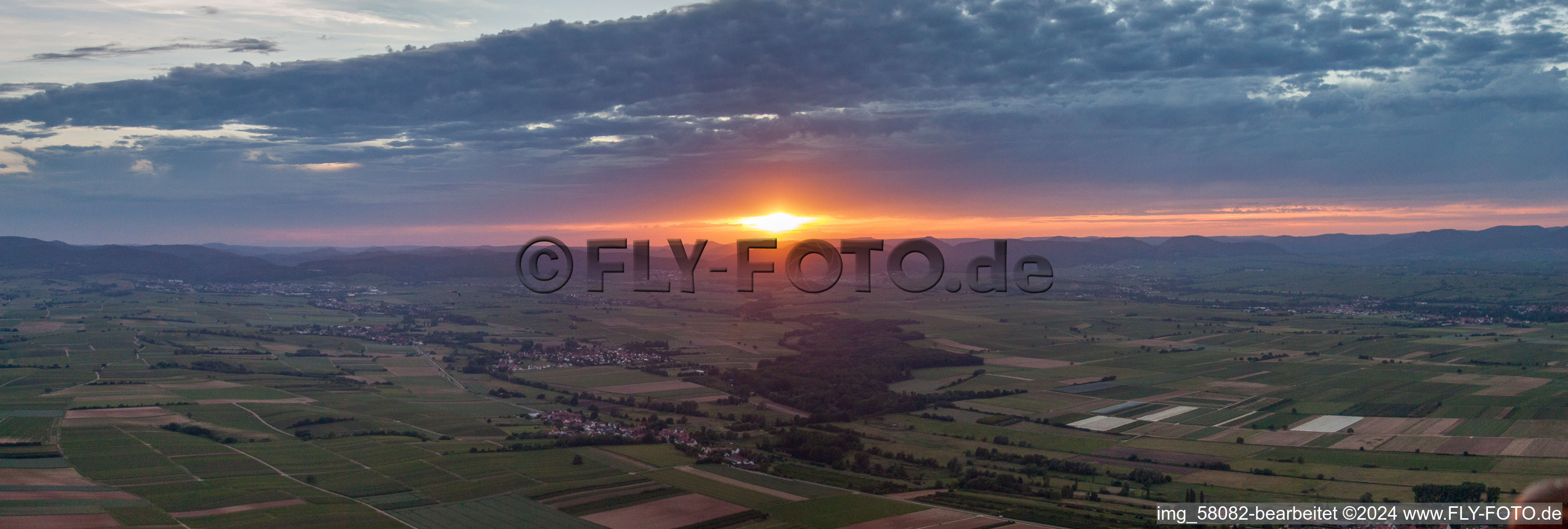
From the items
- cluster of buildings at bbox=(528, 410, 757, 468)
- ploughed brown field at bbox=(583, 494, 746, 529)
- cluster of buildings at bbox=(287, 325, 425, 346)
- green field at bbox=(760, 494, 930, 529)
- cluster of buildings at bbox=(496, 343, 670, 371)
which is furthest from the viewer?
cluster of buildings at bbox=(287, 325, 425, 346)

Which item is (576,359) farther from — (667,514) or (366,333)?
(667,514)

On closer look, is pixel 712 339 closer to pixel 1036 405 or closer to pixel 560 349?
pixel 560 349

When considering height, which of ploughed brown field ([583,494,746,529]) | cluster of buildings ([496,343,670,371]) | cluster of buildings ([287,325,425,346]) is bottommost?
ploughed brown field ([583,494,746,529])

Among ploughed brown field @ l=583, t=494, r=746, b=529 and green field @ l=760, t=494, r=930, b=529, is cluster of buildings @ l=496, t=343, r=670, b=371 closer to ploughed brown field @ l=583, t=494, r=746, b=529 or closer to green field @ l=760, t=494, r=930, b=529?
ploughed brown field @ l=583, t=494, r=746, b=529

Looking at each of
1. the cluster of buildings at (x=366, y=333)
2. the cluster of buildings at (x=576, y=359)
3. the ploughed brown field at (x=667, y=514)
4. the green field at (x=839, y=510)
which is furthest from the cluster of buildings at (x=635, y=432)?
the cluster of buildings at (x=366, y=333)

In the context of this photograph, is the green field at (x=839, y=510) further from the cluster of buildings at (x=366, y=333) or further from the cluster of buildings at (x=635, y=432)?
the cluster of buildings at (x=366, y=333)

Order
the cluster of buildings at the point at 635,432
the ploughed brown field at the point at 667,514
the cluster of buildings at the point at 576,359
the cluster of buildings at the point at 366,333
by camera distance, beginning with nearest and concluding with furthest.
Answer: the ploughed brown field at the point at 667,514 < the cluster of buildings at the point at 635,432 < the cluster of buildings at the point at 576,359 < the cluster of buildings at the point at 366,333

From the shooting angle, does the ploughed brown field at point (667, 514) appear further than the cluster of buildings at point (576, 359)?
No

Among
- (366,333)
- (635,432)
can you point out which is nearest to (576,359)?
(635,432)

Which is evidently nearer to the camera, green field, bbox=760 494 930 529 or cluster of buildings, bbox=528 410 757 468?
green field, bbox=760 494 930 529

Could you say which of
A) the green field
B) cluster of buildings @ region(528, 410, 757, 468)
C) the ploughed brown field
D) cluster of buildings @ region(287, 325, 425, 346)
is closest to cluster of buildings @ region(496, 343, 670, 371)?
cluster of buildings @ region(287, 325, 425, 346)

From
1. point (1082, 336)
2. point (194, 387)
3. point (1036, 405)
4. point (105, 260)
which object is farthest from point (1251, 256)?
point (105, 260)

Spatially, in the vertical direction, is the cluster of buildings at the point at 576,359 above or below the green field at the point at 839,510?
above
